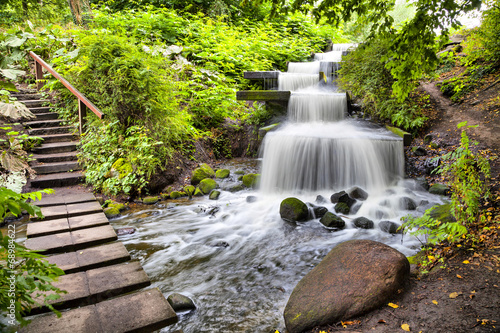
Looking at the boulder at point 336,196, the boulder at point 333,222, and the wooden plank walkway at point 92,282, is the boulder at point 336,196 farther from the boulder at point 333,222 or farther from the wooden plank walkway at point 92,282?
the wooden plank walkway at point 92,282

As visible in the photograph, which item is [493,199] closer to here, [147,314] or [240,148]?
[147,314]

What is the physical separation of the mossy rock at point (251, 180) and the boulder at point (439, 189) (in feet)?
12.2

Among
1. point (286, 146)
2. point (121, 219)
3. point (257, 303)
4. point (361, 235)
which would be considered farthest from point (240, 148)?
point (257, 303)

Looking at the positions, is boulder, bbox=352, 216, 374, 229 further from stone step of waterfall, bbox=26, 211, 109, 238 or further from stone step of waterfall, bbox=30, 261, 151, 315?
stone step of waterfall, bbox=26, 211, 109, 238

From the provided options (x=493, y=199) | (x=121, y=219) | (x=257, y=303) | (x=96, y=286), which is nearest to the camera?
(x=96, y=286)

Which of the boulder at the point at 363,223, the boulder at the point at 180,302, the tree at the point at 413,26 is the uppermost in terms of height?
the tree at the point at 413,26

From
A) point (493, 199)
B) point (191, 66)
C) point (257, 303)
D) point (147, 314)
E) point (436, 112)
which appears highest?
point (191, 66)

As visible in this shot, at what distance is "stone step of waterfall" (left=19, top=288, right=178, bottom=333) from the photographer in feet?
8.14

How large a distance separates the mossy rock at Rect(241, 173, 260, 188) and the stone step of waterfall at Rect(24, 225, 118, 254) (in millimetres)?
3583

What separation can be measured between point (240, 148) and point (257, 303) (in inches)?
250

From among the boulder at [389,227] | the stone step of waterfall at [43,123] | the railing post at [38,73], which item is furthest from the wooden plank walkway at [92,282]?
the railing post at [38,73]

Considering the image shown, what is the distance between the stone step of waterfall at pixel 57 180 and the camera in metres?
6.13

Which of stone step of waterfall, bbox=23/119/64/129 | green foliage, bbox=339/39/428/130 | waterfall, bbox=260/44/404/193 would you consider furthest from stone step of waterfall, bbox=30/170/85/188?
green foliage, bbox=339/39/428/130

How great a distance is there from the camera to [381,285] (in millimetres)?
2830
